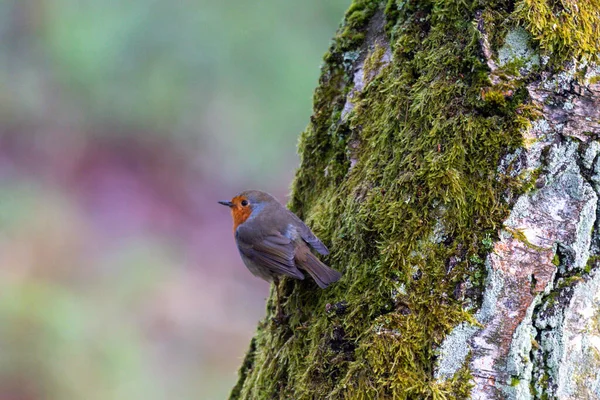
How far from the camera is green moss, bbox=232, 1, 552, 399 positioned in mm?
1838

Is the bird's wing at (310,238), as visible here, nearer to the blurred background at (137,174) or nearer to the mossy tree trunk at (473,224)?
the mossy tree trunk at (473,224)

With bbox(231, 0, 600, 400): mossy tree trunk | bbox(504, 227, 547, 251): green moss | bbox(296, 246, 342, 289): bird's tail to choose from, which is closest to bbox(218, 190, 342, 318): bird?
bbox(296, 246, 342, 289): bird's tail

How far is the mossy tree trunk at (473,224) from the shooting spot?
5.82ft

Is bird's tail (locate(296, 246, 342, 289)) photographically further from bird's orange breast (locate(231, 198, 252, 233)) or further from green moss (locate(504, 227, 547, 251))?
bird's orange breast (locate(231, 198, 252, 233))

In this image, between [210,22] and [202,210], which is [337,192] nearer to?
[210,22]

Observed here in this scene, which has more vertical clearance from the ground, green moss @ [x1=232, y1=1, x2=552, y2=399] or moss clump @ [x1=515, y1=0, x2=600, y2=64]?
moss clump @ [x1=515, y1=0, x2=600, y2=64]

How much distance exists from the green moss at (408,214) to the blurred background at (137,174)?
18.7ft

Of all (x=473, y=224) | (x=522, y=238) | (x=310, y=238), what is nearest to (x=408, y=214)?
(x=473, y=224)

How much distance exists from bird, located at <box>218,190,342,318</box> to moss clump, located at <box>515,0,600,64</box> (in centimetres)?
109

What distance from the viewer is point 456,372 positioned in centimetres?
176

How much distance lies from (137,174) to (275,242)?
8705 mm

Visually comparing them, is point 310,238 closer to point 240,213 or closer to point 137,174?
point 240,213

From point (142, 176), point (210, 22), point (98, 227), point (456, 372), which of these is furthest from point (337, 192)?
point (142, 176)

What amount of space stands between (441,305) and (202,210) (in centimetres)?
942
